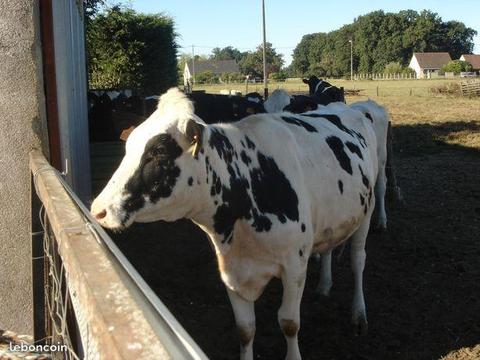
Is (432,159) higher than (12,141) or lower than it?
lower

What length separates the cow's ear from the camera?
2.87 meters

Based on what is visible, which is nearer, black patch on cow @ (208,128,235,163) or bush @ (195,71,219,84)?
black patch on cow @ (208,128,235,163)

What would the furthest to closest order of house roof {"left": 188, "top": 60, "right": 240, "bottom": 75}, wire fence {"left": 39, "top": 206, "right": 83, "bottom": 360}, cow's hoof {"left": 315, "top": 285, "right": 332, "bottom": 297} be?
house roof {"left": 188, "top": 60, "right": 240, "bottom": 75}, cow's hoof {"left": 315, "top": 285, "right": 332, "bottom": 297}, wire fence {"left": 39, "top": 206, "right": 83, "bottom": 360}

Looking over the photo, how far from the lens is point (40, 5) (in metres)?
3.32

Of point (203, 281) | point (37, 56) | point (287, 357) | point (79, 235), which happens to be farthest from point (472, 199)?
point (79, 235)

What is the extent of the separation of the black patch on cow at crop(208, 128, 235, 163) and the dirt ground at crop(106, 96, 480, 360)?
1.70m

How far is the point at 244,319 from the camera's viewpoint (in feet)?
12.5

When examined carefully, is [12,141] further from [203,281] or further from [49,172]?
[203,281]

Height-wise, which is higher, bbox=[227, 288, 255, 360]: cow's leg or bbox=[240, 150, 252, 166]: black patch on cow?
bbox=[240, 150, 252, 166]: black patch on cow

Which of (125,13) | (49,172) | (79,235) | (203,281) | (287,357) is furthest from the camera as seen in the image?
(125,13)

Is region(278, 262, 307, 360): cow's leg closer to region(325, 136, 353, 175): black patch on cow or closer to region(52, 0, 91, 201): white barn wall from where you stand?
region(325, 136, 353, 175): black patch on cow

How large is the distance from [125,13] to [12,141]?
2202cm

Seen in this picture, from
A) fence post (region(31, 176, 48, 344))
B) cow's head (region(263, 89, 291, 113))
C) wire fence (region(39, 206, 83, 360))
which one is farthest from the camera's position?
cow's head (region(263, 89, 291, 113))

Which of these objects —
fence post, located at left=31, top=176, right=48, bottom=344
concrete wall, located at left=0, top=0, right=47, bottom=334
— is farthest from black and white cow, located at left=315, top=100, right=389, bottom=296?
fence post, located at left=31, top=176, right=48, bottom=344
